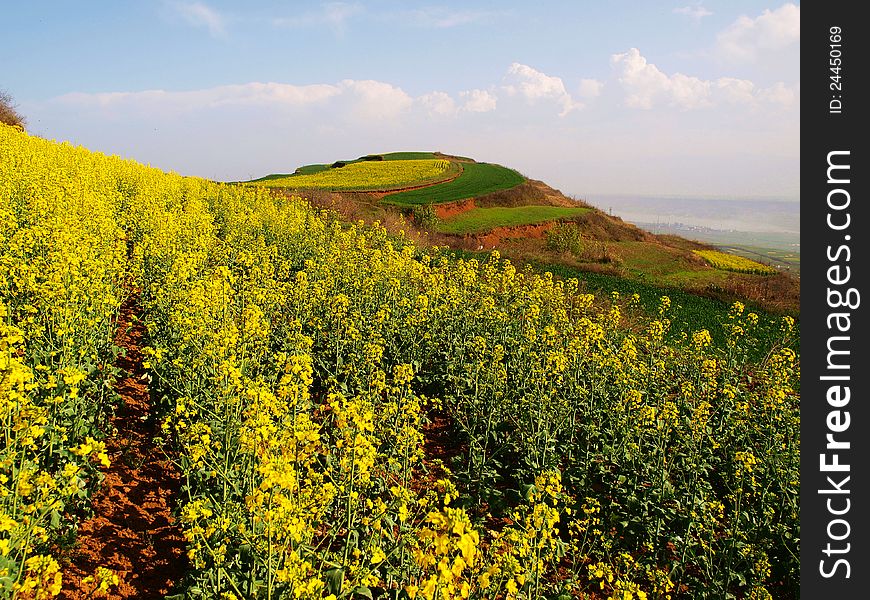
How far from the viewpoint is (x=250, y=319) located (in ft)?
25.0

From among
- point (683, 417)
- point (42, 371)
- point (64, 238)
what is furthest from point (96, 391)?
point (683, 417)

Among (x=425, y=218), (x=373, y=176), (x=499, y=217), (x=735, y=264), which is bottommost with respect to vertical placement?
(x=735, y=264)

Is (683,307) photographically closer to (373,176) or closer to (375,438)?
(375,438)

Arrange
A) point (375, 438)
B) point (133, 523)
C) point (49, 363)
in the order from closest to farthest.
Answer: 1. point (375, 438)
2. point (133, 523)
3. point (49, 363)

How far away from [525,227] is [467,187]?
14200 mm

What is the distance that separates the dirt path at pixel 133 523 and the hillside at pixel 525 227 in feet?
88.5

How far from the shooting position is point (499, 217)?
50.1m

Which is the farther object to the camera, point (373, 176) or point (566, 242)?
point (373, 176)

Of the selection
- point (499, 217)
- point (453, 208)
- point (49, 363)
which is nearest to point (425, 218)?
point (453, 208)

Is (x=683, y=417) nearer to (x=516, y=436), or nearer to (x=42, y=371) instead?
(x=516, y=436)

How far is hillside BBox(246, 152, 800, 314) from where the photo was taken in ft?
105

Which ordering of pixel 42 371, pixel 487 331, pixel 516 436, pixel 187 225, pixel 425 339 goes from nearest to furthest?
→ pixel 42 371 < pixel 516 436 < pixel 425 339 < pixel 487 331 < pixel 187 225

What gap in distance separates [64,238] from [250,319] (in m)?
3.72

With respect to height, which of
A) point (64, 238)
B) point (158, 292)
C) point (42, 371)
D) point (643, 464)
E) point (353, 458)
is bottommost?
point (643, 464)
